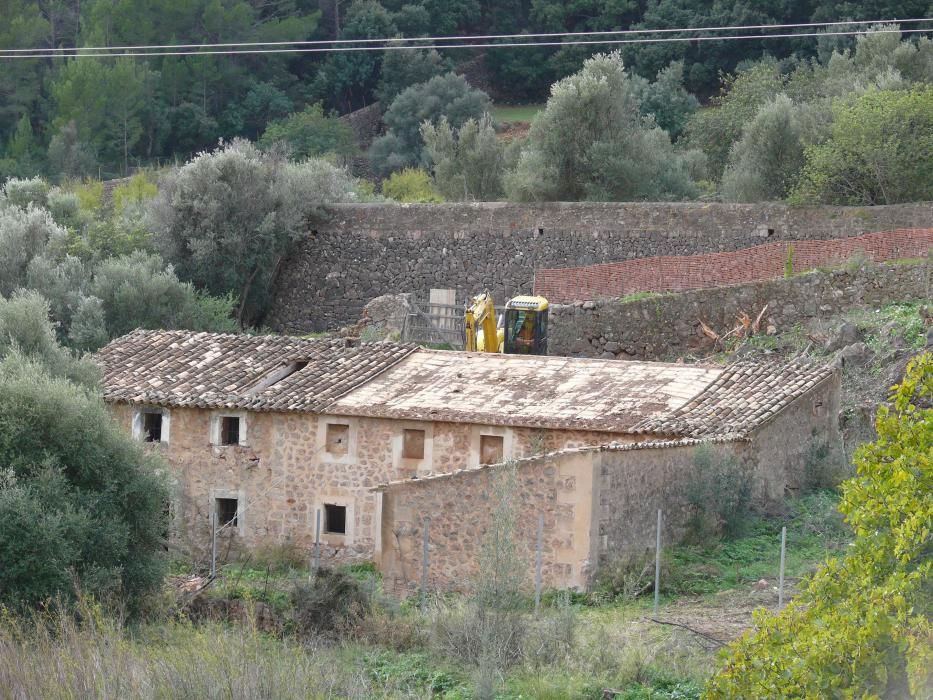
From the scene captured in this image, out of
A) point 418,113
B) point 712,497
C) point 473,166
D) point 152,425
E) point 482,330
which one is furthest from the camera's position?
point 418,113

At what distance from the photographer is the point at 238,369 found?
1125 inches

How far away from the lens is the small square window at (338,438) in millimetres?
26422

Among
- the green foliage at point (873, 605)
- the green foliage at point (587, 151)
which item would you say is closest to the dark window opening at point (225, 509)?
the green foliage at point (873, 605)

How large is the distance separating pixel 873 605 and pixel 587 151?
32.4 meters

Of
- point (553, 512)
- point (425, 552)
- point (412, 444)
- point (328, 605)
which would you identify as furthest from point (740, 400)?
point (328, 605)

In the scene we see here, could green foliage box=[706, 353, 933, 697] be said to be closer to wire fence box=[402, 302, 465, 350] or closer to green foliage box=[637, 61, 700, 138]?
wire fence box=[402, 302, 465, 350]

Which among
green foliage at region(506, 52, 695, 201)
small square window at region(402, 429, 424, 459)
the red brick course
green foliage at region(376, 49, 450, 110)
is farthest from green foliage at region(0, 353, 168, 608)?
green foliage at region(376, 49, 450, 110)

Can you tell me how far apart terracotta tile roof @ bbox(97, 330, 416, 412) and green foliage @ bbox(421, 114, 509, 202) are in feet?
73.5

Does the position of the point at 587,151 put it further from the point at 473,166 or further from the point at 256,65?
the point at 256,65

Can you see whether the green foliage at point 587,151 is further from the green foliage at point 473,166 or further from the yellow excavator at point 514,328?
the yellow excavator at point 514,328

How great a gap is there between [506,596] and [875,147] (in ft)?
77.8

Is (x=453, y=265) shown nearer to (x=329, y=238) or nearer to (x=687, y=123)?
(x=329, y=238)

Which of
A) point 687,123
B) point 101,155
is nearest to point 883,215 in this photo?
point 687,123

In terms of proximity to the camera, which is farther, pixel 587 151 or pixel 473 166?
pixel 473 166
